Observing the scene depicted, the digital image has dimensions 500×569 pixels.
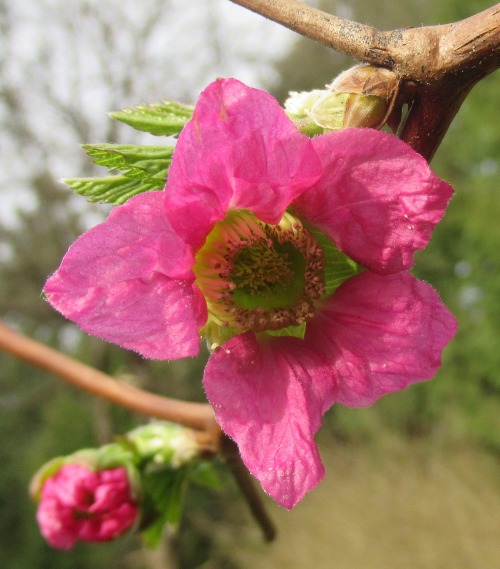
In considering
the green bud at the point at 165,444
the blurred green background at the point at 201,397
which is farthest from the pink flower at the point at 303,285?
the blurred green background at the point at 201,397

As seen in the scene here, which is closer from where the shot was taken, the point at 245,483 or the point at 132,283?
the point at 132,283

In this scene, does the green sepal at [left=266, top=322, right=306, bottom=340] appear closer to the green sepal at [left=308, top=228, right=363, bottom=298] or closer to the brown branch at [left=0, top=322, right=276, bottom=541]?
the green sepal at [left=308, top=228, right=363, bottom=298]

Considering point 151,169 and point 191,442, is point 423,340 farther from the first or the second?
point 191,442

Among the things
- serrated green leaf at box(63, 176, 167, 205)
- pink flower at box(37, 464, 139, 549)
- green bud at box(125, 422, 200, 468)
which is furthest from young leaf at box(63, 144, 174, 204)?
pink flower at box(37, 464, 139, 549)

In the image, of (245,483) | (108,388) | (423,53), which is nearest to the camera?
(423,53)

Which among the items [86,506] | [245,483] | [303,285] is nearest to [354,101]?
[303,285]

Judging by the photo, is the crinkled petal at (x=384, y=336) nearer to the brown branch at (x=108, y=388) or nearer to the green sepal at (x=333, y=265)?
the green sepal at (x=333, y=265)

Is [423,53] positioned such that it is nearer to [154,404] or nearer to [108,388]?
[154,404]
